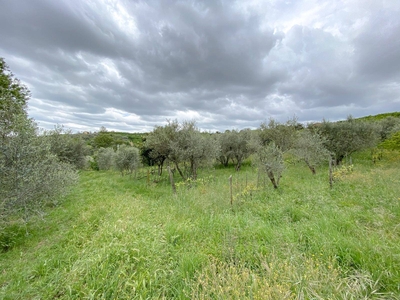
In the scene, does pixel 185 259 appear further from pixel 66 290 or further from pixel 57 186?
pixel 57 186

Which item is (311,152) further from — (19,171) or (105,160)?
(105,160)

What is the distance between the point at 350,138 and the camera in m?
16.3

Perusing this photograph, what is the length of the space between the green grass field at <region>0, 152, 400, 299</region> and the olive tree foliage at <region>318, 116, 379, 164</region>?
1197 cm

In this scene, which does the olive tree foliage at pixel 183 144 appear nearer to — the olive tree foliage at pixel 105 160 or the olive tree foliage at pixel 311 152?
the olive tree foliage at pixel 311 152

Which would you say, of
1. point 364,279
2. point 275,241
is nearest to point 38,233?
point 275,241

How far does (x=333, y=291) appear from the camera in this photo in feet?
8.14

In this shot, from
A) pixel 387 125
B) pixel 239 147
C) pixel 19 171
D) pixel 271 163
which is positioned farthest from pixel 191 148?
pixel 387 125

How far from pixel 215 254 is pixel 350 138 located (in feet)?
64.8

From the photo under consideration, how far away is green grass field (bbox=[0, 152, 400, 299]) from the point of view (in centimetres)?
273

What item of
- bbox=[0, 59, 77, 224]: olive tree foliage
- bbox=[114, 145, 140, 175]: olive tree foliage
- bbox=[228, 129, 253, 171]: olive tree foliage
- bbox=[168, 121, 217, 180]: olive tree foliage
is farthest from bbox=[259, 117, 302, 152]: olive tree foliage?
bbox=[0, 59, 77, 224]: olive tree foliage

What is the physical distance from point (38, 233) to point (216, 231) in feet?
19.4

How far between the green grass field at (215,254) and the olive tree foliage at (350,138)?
39.3ft

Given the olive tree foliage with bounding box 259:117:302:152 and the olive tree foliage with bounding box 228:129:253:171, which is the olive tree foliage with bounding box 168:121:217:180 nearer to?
the olive tree foliage with bounding box 228:129:253:171

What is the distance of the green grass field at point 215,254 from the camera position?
8.95 ft
